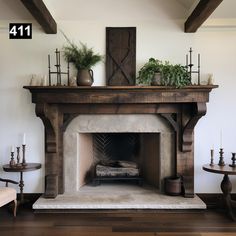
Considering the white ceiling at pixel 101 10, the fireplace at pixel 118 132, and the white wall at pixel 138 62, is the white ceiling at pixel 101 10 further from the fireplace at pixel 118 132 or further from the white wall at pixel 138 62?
the fireplace at pixel 118 132

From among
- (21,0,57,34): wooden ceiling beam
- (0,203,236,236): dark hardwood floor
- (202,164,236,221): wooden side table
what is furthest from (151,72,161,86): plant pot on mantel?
(0,203,236,236): dark hardwood floor

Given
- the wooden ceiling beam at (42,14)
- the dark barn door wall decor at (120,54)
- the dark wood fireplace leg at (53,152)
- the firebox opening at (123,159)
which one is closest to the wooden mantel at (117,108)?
the dark wood fireplace leg at (53,152)

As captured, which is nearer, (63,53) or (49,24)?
(49,24)

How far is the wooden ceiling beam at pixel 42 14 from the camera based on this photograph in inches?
121

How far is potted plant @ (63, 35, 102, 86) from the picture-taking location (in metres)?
3.79

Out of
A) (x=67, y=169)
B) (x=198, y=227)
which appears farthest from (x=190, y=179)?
(x=67, y=169)

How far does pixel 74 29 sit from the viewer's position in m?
4.01

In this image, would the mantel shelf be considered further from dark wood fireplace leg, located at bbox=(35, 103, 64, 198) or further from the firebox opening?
the firebox opening

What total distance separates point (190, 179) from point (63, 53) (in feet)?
7.92

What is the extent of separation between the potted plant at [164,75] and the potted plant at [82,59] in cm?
66

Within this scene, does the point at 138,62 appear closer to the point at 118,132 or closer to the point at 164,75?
the point at 164,75

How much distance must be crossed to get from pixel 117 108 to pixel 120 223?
146cm

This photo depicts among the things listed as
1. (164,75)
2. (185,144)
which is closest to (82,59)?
(164,75)

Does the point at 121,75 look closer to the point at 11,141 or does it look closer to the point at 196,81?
the point at 196,81
